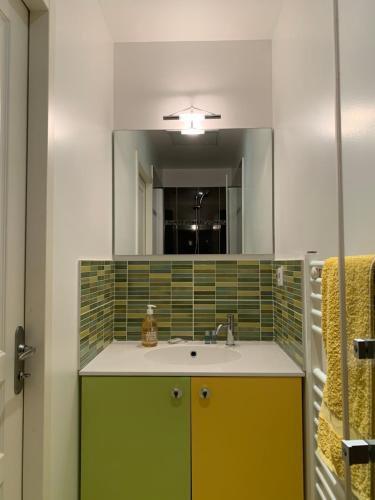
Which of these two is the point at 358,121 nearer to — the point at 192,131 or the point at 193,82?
the point at 192,131

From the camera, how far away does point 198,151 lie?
187 centimetres

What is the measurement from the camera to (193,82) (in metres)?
Answer: 1.84

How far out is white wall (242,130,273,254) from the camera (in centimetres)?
180

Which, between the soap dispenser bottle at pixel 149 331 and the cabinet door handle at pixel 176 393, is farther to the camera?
the soap dispenser bottle at pixel 149 331

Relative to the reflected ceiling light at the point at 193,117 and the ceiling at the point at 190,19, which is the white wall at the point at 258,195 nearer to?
the reflected ceiling light at the point at 193,117

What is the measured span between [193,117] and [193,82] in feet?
0.68

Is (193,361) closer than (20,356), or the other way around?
(20,356)

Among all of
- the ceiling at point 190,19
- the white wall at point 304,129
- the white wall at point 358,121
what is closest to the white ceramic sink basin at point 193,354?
the white wall at point 304,129

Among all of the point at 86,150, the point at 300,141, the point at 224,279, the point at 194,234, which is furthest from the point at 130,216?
the point at 300,141

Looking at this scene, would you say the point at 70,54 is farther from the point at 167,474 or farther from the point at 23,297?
the point at 167,474

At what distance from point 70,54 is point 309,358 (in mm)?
1455

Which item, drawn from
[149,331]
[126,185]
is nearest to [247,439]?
[149,331]

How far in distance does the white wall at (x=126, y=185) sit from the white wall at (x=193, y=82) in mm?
80

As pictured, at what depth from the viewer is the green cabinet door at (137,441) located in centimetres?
127
